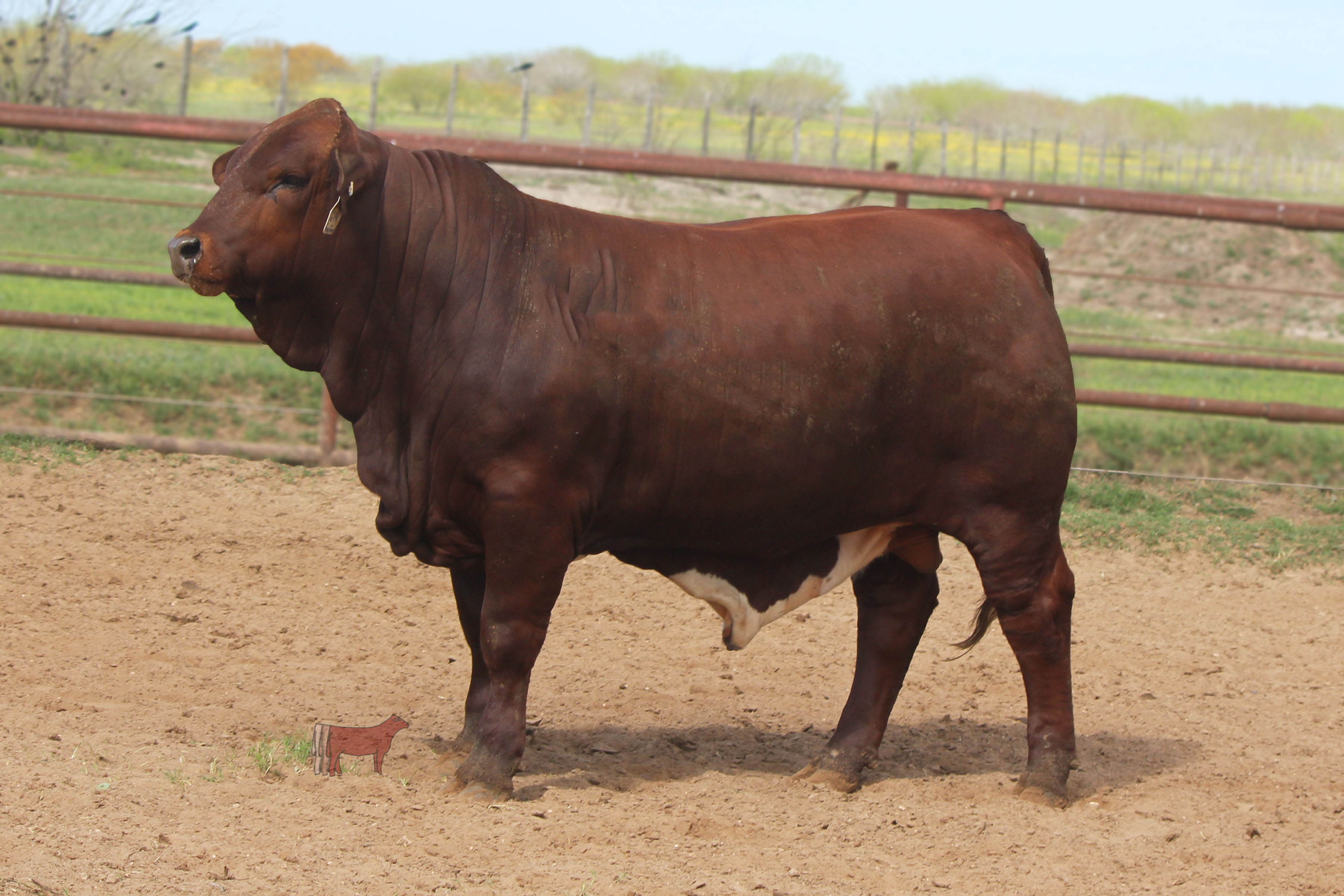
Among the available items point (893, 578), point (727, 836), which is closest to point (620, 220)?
point (893, 578)

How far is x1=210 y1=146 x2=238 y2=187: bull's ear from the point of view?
3.51m

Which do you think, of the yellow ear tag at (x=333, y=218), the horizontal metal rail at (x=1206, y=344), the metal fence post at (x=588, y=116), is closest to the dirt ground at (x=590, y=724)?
the yellow ear tag at (x=333, y=218)

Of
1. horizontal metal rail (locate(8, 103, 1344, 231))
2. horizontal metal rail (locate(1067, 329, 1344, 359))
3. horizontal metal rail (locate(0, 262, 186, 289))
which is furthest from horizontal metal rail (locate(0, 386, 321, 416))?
horizontal metal rail (locate(1067, 329, 1344, 359))

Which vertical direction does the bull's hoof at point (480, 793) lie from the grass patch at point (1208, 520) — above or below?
below

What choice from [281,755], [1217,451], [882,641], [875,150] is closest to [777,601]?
[882,641]

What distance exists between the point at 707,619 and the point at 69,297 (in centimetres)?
789

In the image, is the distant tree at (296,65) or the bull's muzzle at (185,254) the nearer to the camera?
the bull's muzzle at (185,254)

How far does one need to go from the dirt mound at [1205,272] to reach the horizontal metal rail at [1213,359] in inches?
476

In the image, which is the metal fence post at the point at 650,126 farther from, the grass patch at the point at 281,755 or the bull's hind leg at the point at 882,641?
the grass patch at the point at 281,755

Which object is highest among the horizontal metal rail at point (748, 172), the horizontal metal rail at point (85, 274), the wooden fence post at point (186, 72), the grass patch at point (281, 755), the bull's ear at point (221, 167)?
the wooden fence post at point (186, 72)

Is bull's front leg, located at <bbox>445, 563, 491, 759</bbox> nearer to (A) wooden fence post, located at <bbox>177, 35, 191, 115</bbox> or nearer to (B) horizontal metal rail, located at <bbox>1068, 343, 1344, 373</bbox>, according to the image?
(B) horizontal metal rail, located at <bbox>1068, 343, 1344, 373</bbox>

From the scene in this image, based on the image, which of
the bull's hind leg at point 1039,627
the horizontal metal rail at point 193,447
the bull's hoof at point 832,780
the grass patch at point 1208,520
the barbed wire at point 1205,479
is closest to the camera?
the bull's hind leg at point 1039,627

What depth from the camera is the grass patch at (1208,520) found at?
646cm

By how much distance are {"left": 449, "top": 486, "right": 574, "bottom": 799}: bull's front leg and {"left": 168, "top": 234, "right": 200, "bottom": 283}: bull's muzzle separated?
0.90m
